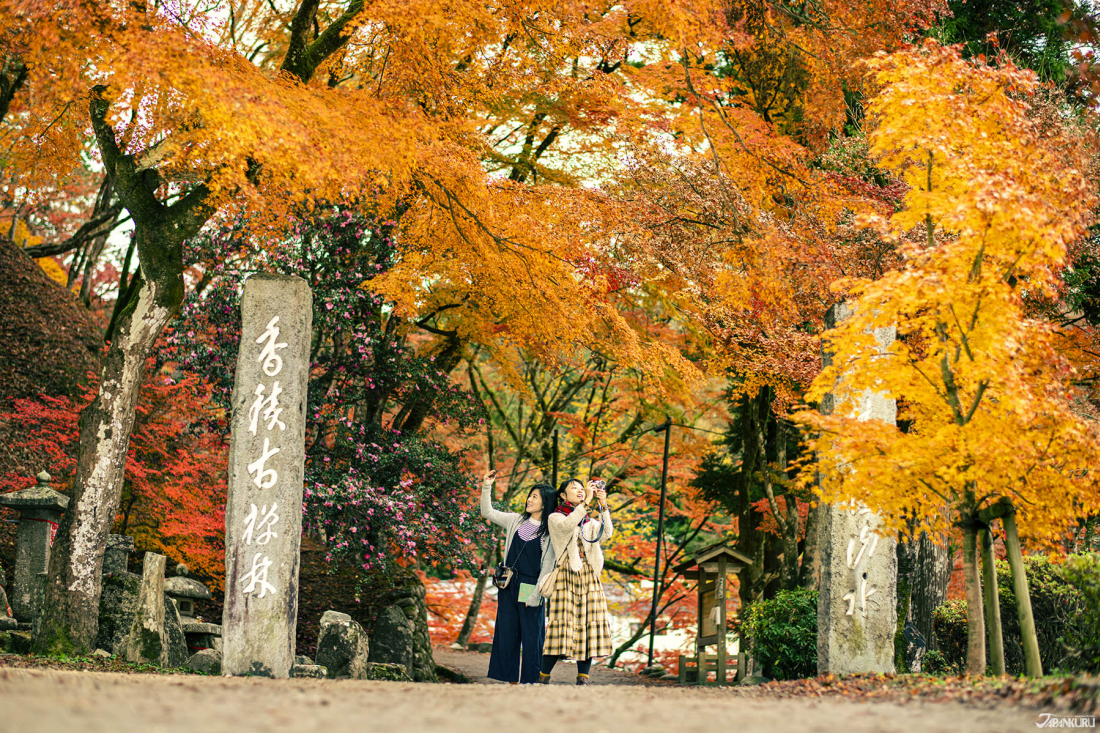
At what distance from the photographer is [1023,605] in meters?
5.15

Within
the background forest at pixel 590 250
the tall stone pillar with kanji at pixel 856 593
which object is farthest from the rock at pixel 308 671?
the tall stone pillar with kanji at pixel 856 593

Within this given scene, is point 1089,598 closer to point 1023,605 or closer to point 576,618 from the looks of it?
point 1023,605

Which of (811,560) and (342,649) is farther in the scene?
(811,560)

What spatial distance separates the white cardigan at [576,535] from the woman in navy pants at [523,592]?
0.16 meters

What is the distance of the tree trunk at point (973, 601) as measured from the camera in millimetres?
5344

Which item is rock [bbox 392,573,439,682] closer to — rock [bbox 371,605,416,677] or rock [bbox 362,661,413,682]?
rock [bbox 371,605,416,677]

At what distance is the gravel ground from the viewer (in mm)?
3090

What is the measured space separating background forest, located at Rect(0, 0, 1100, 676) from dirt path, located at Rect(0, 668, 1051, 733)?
188 centimetres

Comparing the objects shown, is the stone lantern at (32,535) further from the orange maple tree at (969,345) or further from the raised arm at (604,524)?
the orange maple tree at (969,345)

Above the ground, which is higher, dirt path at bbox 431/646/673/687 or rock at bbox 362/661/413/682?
rock at bbox 362/661/413/682

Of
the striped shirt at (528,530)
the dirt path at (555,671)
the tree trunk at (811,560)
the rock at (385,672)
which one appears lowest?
the dirt path at (555,671)

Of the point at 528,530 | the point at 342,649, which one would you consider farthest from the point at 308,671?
the point at 528,530

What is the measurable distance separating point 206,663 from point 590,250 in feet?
19.6

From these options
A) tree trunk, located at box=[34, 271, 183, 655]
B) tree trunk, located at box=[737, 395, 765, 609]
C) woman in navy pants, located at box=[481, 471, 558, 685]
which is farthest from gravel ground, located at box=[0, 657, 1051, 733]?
tree trunk, located at box=[737, 395, 765, 609]
